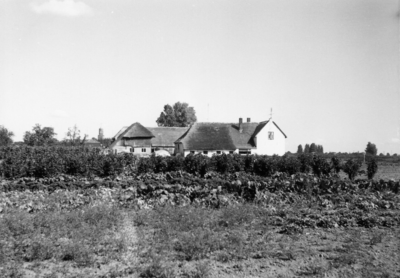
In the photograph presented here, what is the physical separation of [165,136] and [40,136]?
26190mm

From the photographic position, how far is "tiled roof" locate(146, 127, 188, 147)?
4947 cm

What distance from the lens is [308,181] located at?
12414 millimetres

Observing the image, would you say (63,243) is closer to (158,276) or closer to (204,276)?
(158,276)

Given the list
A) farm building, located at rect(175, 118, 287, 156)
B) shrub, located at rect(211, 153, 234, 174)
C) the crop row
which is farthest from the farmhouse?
the crop row

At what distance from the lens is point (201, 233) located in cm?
702

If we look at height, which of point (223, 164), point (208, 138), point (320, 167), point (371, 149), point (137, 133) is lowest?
point (320, 167)

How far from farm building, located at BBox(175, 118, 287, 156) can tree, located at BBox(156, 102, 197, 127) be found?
2781 cm

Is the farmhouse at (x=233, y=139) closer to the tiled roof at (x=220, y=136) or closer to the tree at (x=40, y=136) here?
the tiled roof at (x=220, y=136)

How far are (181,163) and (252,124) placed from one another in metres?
25.5

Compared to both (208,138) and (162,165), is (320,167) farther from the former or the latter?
(208,138)

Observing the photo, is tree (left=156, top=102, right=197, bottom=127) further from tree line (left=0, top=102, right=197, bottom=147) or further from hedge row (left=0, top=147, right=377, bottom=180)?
hedge row (left=0, top=147, right=377, bottom=180)

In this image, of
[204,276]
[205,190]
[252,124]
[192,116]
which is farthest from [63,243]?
[192,116]

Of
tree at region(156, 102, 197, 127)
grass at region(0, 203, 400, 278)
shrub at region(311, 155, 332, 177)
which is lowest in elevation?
grass at region(0, 203, 400, 278)

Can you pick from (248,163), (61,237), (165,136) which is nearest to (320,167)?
(248,163)
